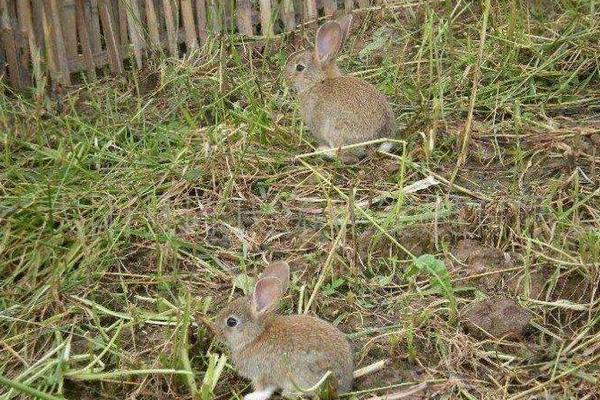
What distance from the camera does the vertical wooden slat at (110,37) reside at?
6.68m

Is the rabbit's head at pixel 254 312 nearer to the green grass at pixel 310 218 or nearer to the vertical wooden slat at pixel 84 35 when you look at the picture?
the green grass at pixel 310 218

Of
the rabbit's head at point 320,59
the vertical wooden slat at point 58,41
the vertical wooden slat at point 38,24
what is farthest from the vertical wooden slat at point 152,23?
the rabbit's head at point 320,59

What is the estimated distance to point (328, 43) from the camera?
6070 millimetres

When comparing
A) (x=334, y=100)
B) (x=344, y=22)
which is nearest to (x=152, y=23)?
(x=344, y=22)

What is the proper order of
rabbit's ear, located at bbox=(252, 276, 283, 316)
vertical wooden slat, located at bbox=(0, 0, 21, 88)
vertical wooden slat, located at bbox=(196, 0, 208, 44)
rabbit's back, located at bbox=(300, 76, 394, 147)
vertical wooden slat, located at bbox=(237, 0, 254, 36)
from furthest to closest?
vertical wooden slat, located at bbox=(237, 0, 254, 36), vertical wooden slat, located at bbox=(196, 0, 208, 44), vertical wooden slat, located at bbox=(0, 0, 21, 88), rabbit's back, located at bbox=(300, 76, 394, 147), rabbit's ear, located at bbox=(252, 276, 283, 316)

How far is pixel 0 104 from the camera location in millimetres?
6105

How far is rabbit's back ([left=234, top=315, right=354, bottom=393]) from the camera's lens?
3955mm

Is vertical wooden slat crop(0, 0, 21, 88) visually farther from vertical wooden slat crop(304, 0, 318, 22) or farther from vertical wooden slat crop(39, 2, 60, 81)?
vertical wooden slat crop(304, 0, 318, 22)

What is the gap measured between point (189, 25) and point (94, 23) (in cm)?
64

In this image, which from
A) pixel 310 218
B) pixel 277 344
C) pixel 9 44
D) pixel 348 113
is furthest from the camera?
pixel 9 44

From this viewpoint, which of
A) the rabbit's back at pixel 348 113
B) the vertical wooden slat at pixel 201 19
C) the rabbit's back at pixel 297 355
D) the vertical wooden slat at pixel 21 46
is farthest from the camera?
the vertical wooden slat at pixel 201 19

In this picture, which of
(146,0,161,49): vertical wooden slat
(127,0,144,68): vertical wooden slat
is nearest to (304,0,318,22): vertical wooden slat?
(146,0,161,49): vertical wooden slat

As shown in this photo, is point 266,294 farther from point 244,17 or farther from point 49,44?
point 244,17

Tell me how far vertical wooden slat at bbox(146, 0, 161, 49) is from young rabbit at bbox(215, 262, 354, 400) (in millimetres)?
3001
